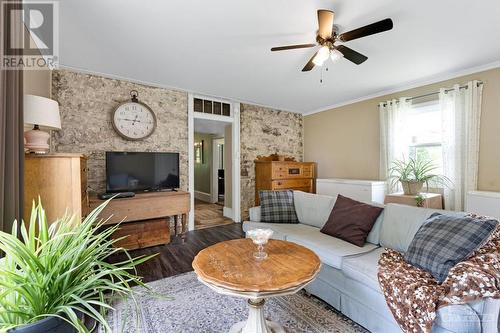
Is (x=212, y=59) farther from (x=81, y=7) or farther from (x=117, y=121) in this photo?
(x=117, y=121)

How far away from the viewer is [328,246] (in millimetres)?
2037

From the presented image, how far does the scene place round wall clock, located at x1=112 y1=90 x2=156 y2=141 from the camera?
3471 mm

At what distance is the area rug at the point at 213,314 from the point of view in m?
1.68

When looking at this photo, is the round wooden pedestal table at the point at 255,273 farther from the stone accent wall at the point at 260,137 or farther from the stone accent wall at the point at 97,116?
the stone accent wall at the point at 260,137

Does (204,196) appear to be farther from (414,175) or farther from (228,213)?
(414,175)

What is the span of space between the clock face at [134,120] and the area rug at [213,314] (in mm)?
2414

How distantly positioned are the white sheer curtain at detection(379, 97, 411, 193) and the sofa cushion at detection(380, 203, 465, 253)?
7.31 ft

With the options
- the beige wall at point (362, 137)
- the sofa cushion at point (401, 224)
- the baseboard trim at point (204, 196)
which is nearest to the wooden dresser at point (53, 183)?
the sofa cushion at point (401, 224)

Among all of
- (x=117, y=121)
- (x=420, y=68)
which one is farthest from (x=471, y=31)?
(x=117, y=121)

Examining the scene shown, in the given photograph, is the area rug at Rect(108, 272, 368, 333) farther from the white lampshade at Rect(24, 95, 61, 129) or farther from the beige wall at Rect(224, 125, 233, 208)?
the beige wall at Rect(224, 125, 233, 208)

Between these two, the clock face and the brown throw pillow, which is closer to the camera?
the brown throw pillow

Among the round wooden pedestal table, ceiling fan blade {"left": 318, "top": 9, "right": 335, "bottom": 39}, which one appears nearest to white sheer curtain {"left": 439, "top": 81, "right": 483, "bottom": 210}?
ceiling fan blade {"left": 318, "top": 9, "right": 335, "bottom": 39}

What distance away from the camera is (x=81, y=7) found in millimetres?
1877

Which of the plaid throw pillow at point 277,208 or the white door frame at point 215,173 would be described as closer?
the plaid throw pillow at point 277,208
